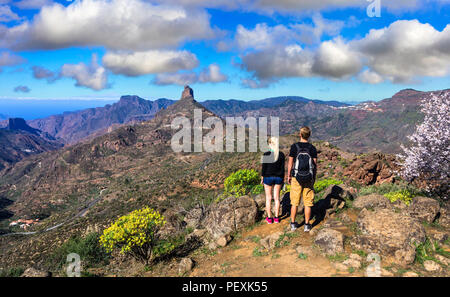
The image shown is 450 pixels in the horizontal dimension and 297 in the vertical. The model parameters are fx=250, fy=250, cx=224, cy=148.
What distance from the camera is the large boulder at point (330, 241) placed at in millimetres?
6527

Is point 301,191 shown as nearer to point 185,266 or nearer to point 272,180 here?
point 272,180

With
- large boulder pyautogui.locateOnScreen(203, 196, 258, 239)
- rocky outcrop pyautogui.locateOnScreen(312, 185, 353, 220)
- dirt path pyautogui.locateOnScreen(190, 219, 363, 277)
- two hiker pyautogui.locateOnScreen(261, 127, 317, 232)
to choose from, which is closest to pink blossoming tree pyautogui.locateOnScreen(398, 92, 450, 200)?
rocky outcrop pyautogui.locateOnScreen(312, 185, 353, 220)

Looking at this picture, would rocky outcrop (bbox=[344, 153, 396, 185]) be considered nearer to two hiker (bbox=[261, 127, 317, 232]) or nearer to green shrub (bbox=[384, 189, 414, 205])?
green shrub (bbox=[384, 189, 414, 205])

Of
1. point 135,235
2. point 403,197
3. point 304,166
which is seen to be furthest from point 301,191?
point 403,197

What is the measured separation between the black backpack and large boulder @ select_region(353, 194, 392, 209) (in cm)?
325

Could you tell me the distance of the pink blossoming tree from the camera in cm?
888

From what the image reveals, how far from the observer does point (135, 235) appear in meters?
8.00

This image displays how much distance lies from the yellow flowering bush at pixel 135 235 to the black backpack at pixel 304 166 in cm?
490

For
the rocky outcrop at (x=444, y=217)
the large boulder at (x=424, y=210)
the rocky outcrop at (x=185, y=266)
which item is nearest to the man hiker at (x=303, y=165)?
the large boulder at (x=424, y=210)

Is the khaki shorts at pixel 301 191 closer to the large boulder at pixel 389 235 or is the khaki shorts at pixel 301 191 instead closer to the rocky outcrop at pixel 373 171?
the large boulder at pixel 389 235

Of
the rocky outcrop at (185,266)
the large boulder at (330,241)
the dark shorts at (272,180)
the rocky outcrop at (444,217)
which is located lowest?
the rocky outcrop at (185,266)
